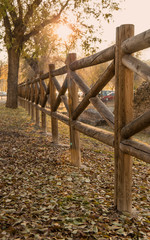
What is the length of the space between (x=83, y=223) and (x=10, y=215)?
89 cm

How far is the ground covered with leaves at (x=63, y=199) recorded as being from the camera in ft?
9.16

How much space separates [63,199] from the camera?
3621mm

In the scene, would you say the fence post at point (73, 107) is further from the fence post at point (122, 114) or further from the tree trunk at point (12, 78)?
the tree trunk at point (12, 78)

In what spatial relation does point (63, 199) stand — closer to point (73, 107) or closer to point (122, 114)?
point (122, 114)

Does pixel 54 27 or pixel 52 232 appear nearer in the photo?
pixel 52 232

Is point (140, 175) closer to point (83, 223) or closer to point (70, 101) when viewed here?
point (70, 101)

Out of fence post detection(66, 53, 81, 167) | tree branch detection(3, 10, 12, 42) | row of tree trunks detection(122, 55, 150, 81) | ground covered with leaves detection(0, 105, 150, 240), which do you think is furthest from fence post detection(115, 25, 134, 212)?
tree branch detection(3, 10, 12, 42)

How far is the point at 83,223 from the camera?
9.73ft

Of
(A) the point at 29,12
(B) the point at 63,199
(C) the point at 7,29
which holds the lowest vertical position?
(B) the point at 63,199

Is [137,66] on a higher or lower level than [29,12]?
lower

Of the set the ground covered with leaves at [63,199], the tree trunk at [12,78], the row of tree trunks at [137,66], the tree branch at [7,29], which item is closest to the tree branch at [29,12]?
the tree branch at [7,29]

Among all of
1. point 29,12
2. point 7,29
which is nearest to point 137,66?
point 7,29

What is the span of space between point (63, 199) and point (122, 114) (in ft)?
5.04

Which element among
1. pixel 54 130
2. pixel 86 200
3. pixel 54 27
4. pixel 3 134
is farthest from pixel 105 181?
pixel 54 27
